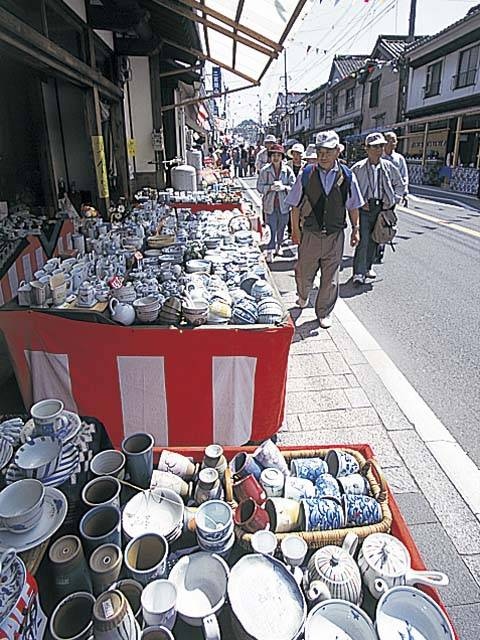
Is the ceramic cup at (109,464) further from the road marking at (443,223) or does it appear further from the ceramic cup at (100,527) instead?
the road marking at (443,223)

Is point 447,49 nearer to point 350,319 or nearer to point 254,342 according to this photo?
point 350,319

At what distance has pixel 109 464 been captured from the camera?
1421 mm

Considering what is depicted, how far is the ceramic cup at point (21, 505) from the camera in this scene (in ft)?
3.64

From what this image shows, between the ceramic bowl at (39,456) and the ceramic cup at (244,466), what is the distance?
59 cm

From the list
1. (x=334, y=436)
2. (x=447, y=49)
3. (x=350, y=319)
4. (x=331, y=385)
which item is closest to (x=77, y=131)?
(x=350, y=319)

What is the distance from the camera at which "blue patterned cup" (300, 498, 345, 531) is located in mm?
1360

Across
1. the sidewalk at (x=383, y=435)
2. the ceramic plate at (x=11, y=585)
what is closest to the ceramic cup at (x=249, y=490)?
the ceramic plate at (x=11, y=585)

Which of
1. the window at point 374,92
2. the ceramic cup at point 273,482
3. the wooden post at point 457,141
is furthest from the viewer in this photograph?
the window at point 374,92

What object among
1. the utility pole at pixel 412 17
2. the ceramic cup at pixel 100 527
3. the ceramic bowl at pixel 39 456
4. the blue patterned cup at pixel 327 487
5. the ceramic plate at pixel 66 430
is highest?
the utility pole at pixel 412 17

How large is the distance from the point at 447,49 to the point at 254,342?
2248 cm

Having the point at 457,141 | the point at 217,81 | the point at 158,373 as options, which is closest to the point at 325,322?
the point at 158,373

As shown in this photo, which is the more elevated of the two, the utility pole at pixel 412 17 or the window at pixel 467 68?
the utility pole at pixel 412 17

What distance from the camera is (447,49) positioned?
19.2 metres

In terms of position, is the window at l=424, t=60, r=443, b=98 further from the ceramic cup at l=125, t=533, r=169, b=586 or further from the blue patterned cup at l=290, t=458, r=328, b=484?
the ceramic cup at l=125, t=533, r=169, b=586
